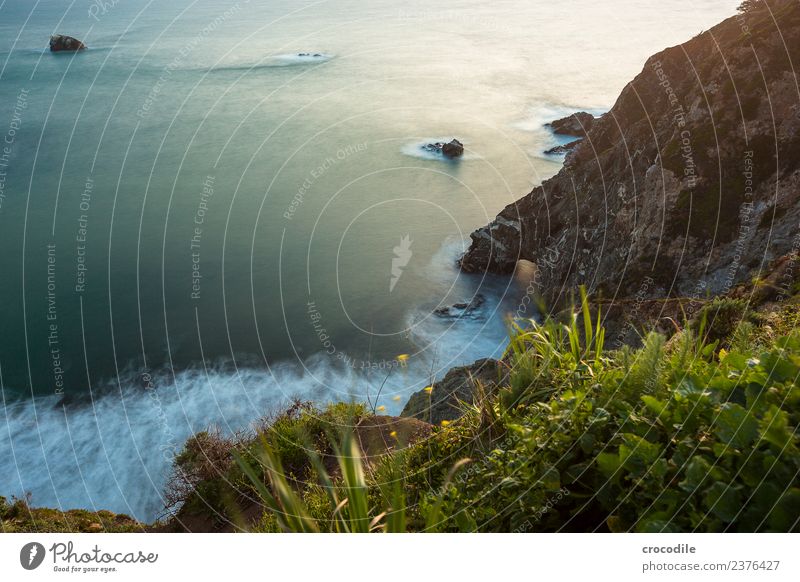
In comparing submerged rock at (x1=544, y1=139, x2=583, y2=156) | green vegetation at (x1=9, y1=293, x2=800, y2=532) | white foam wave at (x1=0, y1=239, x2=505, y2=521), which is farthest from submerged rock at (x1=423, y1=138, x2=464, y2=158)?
green vegetation at (x1=9, y1=293, x2=800, y2=532)

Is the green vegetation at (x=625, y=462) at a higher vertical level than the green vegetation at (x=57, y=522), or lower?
higher

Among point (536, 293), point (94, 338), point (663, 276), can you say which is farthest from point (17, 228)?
point (663, 276)

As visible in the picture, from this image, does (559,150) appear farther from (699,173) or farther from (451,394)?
(451,394)

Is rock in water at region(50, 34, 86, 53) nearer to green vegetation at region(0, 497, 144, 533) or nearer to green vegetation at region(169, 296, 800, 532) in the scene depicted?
green vegetation at region(0, 497, 144, 533)
